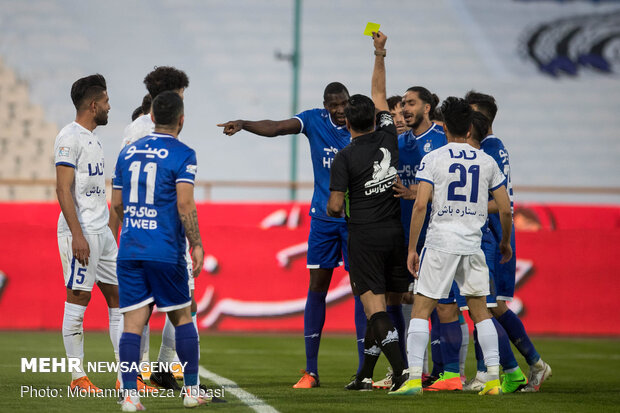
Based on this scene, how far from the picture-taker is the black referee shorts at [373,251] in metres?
6.88

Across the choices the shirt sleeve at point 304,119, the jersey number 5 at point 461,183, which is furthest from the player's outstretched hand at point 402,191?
the shirt sleeve at point 304,119

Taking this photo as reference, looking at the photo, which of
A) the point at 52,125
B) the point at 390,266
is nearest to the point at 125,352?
the point at 390,266

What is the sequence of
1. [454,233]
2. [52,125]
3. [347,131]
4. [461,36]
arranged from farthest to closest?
[461,36], [52,125], [347,131], [454,233]

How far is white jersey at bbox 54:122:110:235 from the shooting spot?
22.0 ft

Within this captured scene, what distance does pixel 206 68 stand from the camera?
2527 centimetres

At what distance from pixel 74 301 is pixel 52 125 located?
1669 cm

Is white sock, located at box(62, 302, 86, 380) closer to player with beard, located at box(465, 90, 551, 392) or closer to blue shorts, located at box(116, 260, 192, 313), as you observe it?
blue shorts, located at box(116, 260, 192, 313)

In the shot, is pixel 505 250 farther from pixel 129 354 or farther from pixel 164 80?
pixel 129 354

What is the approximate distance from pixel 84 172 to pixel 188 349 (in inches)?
71.6

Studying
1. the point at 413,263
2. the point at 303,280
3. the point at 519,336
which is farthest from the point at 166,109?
the point at 303,280

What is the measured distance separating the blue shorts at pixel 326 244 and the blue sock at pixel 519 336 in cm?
138

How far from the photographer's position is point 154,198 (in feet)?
18.7

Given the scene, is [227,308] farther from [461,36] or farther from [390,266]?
[461,36]

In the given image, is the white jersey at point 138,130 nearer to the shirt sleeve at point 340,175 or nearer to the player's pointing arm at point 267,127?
the player's pointing arm at point 267,127
